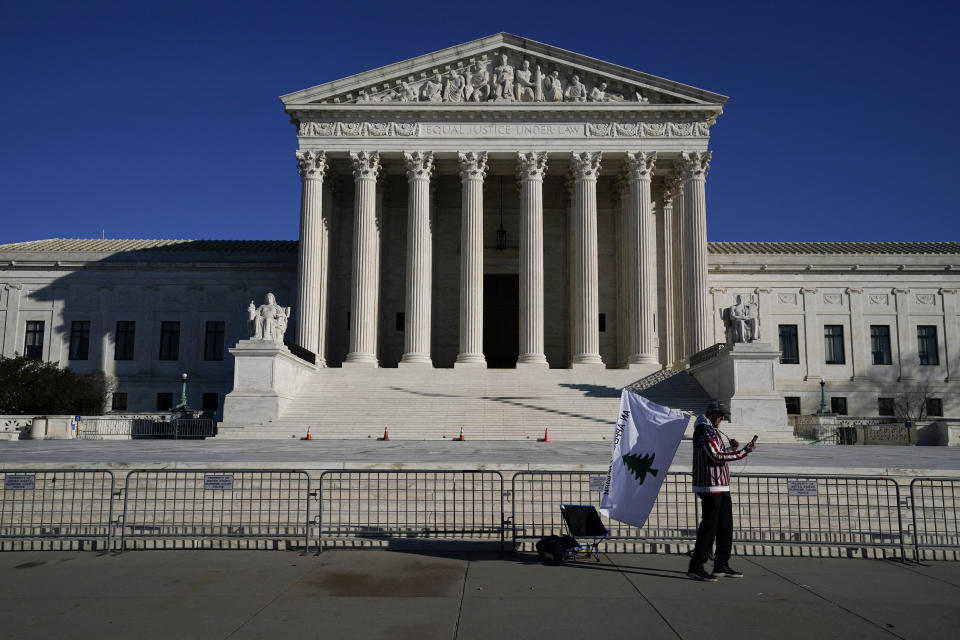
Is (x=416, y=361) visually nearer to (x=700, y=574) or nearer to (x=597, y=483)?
(x=597, y=483)

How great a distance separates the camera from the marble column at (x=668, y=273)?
134 feet

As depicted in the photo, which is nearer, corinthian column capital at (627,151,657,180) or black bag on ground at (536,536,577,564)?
black bag on ground at (536,536,577,564)

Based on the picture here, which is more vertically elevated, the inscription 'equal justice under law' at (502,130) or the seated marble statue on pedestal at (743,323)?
the inscription 'equal justice under law' at (502,130)


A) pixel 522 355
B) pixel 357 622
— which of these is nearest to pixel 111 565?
pixel 357 622

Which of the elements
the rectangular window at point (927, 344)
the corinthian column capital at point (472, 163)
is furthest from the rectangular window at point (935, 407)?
the corinthian column capital at point (472, 163)

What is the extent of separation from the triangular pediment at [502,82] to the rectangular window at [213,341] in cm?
1552

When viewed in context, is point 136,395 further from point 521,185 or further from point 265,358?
point 521,185

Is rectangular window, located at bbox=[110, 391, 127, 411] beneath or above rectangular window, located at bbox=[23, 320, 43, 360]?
beneath

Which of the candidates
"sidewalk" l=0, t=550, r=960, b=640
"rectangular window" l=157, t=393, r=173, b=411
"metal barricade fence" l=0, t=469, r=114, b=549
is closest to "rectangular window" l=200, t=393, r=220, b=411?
"rectangular window" l=157, t=393, r=173, b=411

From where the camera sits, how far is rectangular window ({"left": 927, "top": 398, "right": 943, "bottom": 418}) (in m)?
44.8

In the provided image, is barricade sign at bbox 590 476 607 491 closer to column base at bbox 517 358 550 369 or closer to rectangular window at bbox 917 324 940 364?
column base at bbox 517 358 550 369

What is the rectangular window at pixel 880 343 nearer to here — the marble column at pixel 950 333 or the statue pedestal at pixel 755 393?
the marble column at pixel 950 333

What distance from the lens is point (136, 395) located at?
44.8m

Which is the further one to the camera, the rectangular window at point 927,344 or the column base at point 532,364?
the rectangular window at point 927,344
